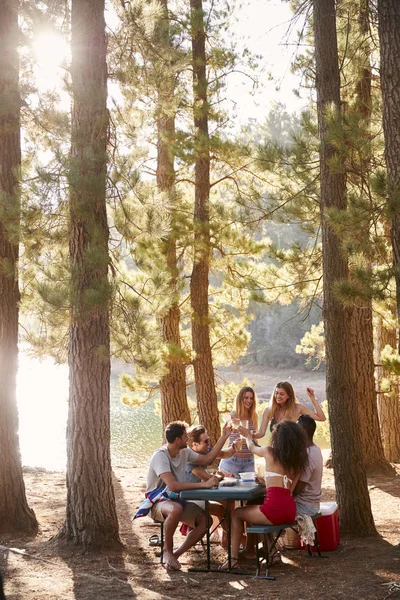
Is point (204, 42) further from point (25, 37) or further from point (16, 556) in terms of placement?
point (16, 556)

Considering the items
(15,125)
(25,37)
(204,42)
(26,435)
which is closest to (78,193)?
(15,125)

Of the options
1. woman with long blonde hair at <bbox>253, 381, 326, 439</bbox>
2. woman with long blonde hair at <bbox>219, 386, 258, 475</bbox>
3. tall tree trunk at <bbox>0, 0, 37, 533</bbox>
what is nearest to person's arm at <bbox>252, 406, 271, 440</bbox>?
woman with long blonde hair at <bbox>253, 381, 326, 439</bbox>

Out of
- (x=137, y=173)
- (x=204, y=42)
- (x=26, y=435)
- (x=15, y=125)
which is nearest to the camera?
(x=137, y=173)

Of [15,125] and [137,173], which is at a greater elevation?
[15,125]

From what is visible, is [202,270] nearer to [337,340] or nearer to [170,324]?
[170,324]

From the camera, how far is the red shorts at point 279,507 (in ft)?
15.7

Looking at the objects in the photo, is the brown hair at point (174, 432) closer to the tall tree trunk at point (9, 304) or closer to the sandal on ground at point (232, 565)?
the sandal on ground at point (232, 565)

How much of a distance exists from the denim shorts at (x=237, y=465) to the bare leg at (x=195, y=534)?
37.0 inches

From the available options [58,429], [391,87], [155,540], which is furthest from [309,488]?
[58,429]

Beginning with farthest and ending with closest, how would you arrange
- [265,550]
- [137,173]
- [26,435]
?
[26,435] < [137,173] < [265,550]

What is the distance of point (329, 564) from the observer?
5.16 m

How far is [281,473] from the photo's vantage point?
16.0 feet

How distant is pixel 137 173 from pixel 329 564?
11.1 ft

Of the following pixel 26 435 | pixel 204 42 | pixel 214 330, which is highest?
pixel 204 42
